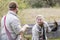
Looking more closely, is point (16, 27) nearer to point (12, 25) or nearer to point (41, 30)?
point (12, 25)

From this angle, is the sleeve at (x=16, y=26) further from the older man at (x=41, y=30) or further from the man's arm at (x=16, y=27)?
the older man at (x=41, y=30)

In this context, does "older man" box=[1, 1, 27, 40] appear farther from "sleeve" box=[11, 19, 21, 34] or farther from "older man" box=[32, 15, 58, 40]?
"older man" box=[32, 15, 58, 40]

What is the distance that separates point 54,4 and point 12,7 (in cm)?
2596

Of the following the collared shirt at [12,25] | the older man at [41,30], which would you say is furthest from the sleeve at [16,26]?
the older man at [41,30]

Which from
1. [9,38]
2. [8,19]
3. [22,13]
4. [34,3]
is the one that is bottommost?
[9,38]

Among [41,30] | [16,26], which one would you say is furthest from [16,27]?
[41,30]

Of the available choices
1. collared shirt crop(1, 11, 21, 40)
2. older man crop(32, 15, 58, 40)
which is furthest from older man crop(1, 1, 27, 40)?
older man crop(32, 15, 58, 40)

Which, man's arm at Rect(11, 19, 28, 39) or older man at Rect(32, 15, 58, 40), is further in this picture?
older man at Rect(32, 15, 58, 40)

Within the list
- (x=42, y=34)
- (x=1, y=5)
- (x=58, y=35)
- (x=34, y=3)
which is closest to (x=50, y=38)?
(x=58, y=35)

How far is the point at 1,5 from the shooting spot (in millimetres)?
13789

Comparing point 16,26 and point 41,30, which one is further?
point 41,30

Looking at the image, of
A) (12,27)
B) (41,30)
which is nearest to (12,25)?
(12,27)

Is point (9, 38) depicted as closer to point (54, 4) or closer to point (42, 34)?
point (42, 34)

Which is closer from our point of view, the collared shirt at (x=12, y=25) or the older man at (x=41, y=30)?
the collared shirt at (x=12, y=25)
